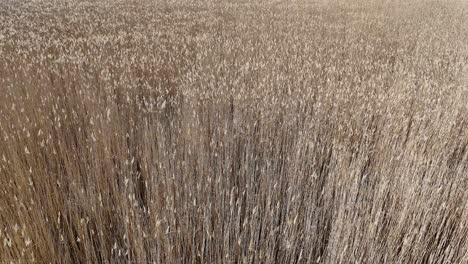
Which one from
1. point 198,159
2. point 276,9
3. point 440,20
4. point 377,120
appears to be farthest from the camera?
point 276,9

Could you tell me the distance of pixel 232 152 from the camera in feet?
7.14

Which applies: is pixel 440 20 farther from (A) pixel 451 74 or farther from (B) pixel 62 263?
(B) pixel 62 263

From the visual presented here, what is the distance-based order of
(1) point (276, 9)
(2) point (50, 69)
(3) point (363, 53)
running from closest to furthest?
1. (2) point (50, 69)
2. (3) point (363, 53)
3. (1) point (276, 9)

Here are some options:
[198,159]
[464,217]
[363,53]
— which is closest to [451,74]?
[363,53]

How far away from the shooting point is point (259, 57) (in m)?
4.15

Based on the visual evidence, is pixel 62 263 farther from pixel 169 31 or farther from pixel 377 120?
pixel 169 31

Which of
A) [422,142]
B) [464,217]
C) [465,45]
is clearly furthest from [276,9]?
[464,217]

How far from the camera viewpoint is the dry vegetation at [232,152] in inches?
57.4

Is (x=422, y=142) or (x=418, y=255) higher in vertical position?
(x=422, y=142)

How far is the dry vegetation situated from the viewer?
146 centimetres

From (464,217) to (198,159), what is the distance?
120 cm

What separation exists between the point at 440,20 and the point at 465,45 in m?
2.87

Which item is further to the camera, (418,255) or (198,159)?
(198,159)

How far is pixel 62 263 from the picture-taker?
4.83 feet
